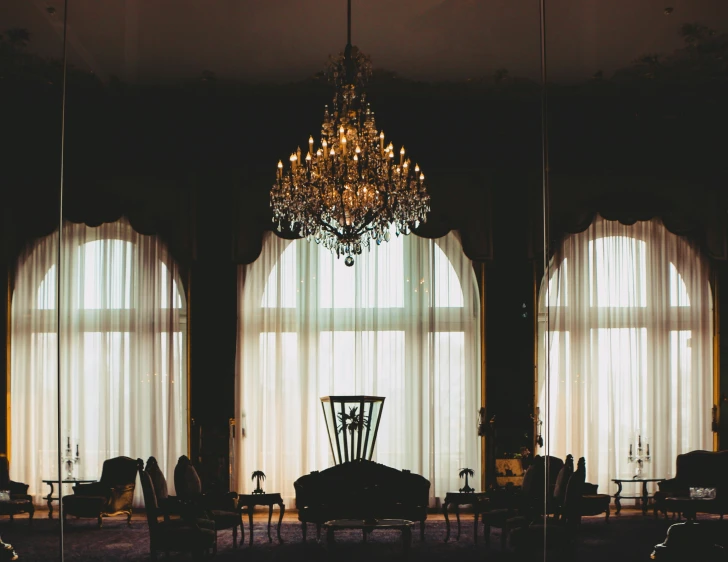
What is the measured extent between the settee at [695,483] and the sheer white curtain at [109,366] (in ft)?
13.7

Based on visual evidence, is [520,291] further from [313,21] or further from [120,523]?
[120,523]

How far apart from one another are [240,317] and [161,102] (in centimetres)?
211

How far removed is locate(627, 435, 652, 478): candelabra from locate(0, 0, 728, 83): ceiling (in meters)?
3.61

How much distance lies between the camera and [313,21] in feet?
17.9

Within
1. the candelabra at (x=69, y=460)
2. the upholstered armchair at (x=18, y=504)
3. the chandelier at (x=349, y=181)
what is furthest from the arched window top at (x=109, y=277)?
the chandelier at (x=349, y=181)

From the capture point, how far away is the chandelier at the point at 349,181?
5.28 meters

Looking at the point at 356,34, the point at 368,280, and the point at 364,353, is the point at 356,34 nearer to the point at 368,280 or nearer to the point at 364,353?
the point at 368,280

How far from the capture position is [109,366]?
7.60m

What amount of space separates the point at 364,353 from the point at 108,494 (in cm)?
270

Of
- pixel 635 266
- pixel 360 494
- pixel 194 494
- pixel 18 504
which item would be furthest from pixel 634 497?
pixel 18 504

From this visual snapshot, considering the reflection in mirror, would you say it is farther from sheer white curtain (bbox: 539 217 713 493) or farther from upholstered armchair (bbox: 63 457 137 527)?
upholstered armchair (bbox: 63 457 137 527)

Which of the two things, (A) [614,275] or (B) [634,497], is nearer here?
(B) [634,497]

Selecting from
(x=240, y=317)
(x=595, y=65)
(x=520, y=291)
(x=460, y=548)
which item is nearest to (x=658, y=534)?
(x=460, y=548)

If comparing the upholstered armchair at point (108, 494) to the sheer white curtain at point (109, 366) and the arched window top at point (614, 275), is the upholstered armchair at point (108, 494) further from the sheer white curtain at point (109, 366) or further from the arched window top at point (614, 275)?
the arched window top at point (614, 275)
